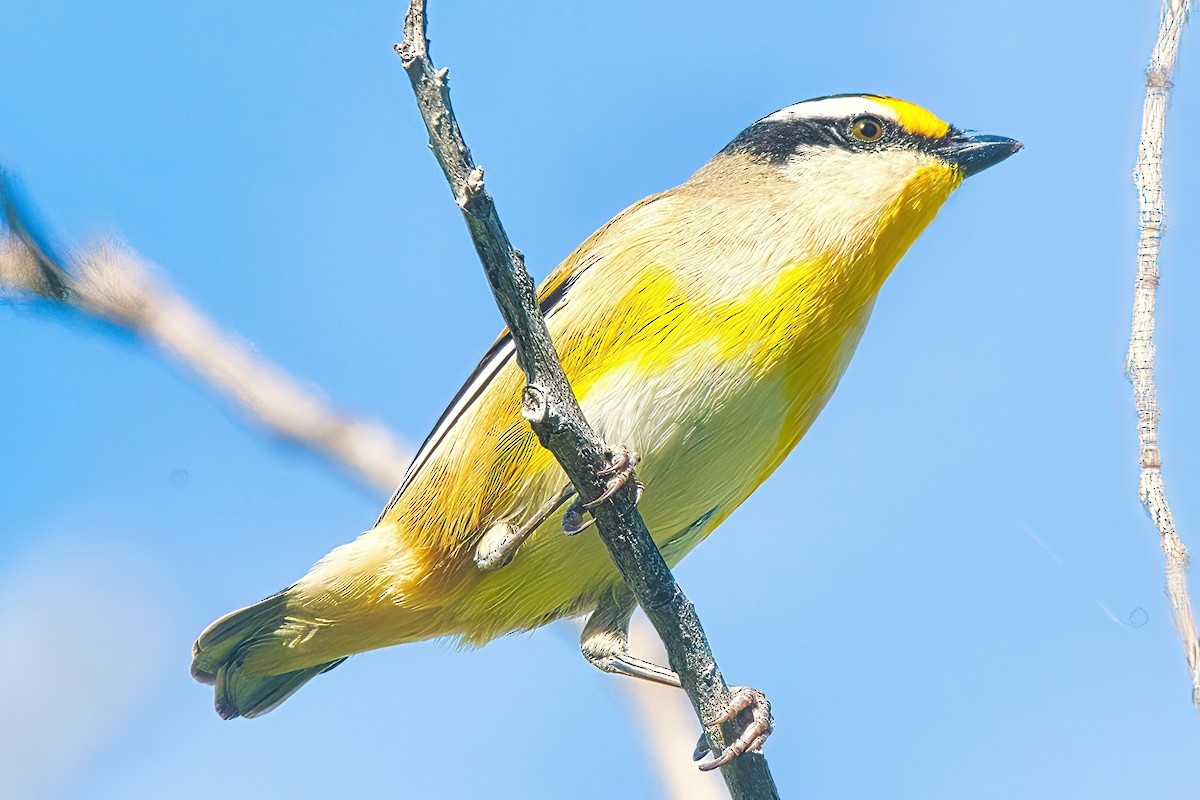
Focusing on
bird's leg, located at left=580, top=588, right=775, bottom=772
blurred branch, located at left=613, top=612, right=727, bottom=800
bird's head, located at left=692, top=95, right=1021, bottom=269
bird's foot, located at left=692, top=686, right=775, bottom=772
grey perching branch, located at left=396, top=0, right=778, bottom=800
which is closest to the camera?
grey perching branch, located at left=396, top=0, right=778, bottom=800

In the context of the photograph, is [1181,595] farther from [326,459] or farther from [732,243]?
[326,459]

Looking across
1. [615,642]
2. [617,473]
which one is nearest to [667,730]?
[615,642]

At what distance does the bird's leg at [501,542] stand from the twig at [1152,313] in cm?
152

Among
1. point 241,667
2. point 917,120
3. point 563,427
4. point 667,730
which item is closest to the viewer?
point 563,427

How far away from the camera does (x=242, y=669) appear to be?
3883 mm

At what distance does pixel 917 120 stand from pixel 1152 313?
122 centimetres

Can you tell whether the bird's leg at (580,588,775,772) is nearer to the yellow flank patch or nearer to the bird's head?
the bird's head

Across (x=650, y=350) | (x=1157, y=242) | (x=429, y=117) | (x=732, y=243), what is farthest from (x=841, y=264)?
(x=429, y=117)

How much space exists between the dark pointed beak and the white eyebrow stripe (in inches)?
7.9

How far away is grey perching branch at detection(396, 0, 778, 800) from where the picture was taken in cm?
221

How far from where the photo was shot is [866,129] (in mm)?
3660

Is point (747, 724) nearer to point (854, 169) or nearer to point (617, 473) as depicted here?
point (617, 473)

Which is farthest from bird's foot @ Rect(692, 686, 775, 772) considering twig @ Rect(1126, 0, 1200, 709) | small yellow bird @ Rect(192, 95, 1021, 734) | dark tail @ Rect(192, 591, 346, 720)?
dark tail @ Rect(192, 591, 346, 720)

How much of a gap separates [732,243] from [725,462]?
2.19ft
